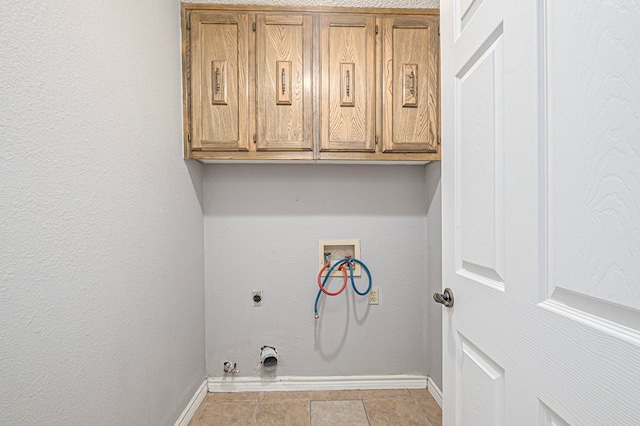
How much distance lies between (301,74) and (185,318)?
1.56 meters

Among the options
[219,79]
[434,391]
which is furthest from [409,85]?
[434,391]

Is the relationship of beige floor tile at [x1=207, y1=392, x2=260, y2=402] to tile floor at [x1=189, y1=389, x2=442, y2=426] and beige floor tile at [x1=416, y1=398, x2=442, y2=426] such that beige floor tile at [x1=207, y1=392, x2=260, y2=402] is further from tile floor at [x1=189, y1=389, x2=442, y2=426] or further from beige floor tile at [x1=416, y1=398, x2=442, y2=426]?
beige floor tile at [x1=416, y1=398, x2=442, y2=426]

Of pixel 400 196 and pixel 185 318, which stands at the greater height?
pixel 400 196

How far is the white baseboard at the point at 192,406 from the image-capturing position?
1.67m

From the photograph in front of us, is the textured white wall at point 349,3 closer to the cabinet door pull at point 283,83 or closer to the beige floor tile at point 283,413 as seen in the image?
the cabinet door pull at point 283,83

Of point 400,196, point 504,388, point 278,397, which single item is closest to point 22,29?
point 504,388

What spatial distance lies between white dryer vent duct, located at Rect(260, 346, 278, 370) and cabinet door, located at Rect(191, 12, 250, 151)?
1336 mm

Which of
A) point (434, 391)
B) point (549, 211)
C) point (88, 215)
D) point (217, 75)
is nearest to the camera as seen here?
point (549, 211)

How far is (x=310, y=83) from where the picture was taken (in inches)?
71.2

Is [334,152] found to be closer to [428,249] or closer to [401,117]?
[401,117]

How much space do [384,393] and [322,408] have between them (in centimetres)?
44

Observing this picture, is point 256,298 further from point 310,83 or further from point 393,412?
point 310,83

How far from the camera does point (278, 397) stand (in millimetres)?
1960

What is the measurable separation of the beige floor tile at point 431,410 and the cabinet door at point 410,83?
156 centimetres
